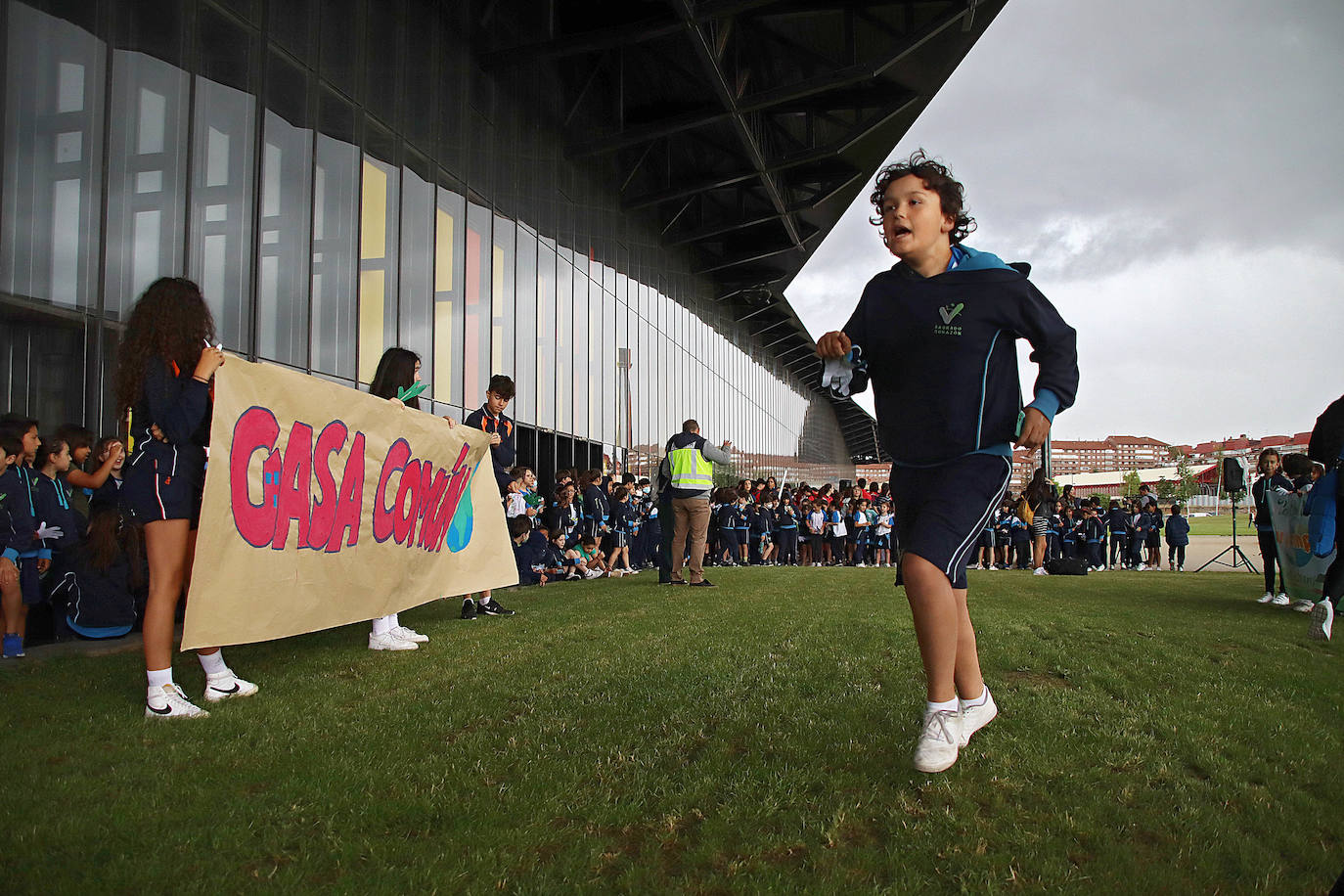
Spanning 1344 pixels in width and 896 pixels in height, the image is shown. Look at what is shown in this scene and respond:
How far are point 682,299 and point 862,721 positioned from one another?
29633 millimetres

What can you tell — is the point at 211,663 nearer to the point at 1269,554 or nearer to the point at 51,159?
the point at 51,159

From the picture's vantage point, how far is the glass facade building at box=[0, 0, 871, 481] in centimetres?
775

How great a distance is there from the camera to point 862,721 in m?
3.56

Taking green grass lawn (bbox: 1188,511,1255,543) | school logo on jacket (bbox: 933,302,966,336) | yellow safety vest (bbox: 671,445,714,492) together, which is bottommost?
green grass lawn (bbox: 1188,511,1255,543)

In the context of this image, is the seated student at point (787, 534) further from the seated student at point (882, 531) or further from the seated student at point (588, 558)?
the seated student at point (588, 558)

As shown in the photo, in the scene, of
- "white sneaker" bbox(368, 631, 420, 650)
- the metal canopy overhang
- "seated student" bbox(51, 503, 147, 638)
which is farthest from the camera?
the metal canopy overhang

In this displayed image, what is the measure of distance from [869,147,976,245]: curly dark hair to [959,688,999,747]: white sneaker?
1876 mm

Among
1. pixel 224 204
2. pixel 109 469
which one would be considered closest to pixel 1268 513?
pixel 109 469

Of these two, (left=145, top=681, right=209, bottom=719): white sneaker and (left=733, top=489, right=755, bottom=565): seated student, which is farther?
(left=733, top=489, right=755, bottom=565): seated student

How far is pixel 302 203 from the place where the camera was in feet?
→ 36.4

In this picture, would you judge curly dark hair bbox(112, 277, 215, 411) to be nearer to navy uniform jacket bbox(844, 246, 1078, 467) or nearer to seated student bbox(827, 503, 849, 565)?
navy uniform jacket bbox(844, 246, 1078, 467)

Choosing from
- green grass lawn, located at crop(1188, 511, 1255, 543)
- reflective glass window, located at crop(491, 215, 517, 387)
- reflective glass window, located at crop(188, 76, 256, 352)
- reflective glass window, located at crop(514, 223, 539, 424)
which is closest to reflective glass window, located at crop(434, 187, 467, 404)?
reflective glass window, located at crop(491, 215, 517, 387)

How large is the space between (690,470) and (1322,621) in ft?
21.7

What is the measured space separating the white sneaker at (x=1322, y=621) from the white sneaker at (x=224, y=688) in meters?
7.24
